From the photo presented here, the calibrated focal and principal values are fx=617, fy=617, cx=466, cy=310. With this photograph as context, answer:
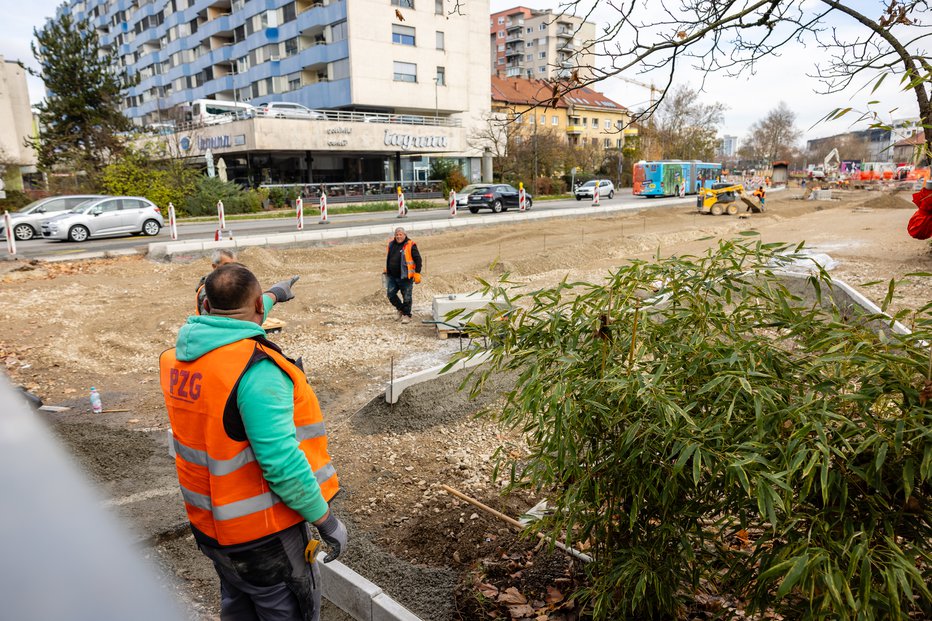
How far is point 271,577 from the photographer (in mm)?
2438

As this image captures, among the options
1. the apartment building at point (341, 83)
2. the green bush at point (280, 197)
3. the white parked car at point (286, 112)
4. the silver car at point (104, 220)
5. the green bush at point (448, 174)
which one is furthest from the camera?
the green bush at point (448, 174)

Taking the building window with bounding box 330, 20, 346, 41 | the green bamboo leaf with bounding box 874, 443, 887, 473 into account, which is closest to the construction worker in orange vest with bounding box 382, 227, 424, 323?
the green bamboo leaf with bounding box 874, 443, 887, 473

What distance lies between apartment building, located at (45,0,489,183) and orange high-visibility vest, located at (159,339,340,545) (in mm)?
38092

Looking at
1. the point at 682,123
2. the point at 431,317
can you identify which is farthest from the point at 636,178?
the point at 431,317

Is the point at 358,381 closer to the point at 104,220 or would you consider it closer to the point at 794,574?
the point at 794,574

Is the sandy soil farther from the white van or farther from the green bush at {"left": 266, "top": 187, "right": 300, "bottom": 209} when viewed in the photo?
the white van

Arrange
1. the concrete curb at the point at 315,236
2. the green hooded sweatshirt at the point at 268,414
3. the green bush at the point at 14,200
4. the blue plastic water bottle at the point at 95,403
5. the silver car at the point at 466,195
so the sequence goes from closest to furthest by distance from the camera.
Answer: the green hooded sweatshirt at the point at 268,414 < the blue plastic water bottle at the point at 95,403 < the concrete curb at the point at 315,236 < the green bush at the point at 14,200 < the silver car at the point at 466,195

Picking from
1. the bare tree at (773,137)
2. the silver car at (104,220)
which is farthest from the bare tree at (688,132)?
the silver car at (104,220)

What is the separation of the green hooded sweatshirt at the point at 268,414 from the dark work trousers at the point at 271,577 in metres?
0.18

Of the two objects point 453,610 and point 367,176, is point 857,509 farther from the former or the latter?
point 367,176

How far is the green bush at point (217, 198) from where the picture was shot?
1251 inches

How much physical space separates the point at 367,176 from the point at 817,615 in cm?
4824

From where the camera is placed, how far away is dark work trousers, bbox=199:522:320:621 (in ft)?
7.85

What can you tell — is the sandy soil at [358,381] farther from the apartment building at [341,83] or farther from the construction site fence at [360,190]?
the apartment building at [341,83]
